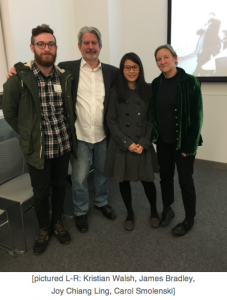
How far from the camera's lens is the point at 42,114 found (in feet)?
5.85

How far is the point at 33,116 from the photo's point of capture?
1742 millimetres

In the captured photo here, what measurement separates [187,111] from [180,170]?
1.52ft

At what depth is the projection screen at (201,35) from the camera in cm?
300

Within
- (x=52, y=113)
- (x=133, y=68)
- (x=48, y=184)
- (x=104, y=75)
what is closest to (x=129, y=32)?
(x=104, y=75)

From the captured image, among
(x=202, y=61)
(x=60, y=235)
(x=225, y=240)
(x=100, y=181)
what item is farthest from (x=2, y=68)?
(x=225, y=240)

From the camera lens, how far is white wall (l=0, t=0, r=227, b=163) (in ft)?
10.5

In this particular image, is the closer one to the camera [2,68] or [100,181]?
[100,181]

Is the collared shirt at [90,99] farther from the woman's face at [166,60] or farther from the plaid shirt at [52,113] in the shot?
the woman's face at [166,60]

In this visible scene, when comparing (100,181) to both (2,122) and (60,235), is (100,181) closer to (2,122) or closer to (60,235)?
(60,235)

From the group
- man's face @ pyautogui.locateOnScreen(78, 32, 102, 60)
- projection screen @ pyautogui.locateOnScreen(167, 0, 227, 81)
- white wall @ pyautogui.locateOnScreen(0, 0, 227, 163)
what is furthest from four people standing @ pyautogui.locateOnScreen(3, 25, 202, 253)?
projection screen @ pyautogui.locateOnScreen(167, 0, 227, 81)

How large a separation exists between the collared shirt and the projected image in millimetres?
1716

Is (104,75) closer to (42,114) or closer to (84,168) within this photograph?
(42,114)

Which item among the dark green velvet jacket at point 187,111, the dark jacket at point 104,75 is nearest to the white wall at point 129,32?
the dark jacket at point 104,75
